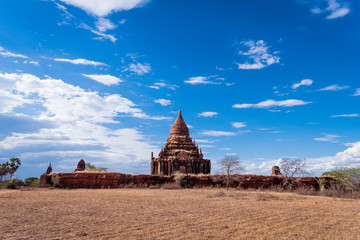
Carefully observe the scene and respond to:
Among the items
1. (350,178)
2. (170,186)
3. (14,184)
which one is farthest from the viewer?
(14,184)

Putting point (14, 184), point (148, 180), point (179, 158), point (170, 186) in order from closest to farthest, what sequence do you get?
point (170, 186)
point (14, 184)
point (148, 180)
point (179, 158)

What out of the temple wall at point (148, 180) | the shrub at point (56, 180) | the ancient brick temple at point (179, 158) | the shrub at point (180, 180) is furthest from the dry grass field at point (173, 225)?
the ancient brick temple at point (179, 158)

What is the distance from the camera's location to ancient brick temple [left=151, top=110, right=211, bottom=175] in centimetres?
3909

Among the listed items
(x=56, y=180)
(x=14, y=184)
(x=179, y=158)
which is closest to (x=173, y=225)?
(x=56, y=180)

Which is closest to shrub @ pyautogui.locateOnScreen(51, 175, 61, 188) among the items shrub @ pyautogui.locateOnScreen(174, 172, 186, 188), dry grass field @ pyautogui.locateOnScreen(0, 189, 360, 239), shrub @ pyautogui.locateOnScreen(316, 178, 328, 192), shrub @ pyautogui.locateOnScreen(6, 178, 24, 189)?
shrub @ pyautogui.locateOnScreen(6, 178, 24, 189)

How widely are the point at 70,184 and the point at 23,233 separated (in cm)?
1552

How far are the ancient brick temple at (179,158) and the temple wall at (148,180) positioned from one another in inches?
627

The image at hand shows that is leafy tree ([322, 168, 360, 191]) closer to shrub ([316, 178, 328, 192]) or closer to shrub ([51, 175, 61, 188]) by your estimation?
shrub ([316, 178, 328, 192])

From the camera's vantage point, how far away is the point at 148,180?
821 inches

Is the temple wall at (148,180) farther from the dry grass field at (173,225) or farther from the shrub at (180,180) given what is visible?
the dry grass field at (173,225)

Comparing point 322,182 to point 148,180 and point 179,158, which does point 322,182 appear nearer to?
point 148,180

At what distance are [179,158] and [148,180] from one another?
61.6 ft

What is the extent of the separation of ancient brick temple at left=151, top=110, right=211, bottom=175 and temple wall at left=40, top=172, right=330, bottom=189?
1593cm

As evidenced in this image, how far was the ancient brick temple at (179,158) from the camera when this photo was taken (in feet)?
128
